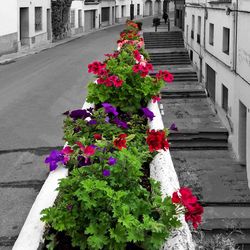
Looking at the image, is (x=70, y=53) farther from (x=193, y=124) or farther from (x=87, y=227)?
(x=87, y=227)

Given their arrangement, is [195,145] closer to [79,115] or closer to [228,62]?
[228,62]

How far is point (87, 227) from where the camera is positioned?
3.26 meters

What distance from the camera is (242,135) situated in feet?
48.7

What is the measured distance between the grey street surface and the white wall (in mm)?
2275

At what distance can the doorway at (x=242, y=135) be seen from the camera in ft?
48.6

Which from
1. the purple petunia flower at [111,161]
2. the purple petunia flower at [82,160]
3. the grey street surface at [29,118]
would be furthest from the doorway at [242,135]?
the purple petunia flower at [111,161]

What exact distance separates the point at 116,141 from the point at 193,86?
→ 2003 centimetres

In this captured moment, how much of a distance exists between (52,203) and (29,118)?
768 cm

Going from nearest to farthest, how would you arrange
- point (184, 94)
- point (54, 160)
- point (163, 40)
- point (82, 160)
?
point (82, 160)
point (54, 160)
point (184, 94)
point (163, 40)

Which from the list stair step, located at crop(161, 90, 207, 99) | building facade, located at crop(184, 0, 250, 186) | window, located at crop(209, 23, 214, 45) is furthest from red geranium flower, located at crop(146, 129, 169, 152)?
stair step, located at crop(161, 90, 207, 99)

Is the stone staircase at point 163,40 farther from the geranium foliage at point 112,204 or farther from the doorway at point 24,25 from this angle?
the geranium foliage at point 112,204

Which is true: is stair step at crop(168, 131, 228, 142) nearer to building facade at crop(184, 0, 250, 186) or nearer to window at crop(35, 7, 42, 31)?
building facade at crop(184, 0, 250, 186)

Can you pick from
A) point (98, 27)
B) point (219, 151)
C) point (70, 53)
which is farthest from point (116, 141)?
point (98, 27)

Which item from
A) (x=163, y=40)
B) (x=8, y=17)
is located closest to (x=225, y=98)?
(x=8, y=17)
